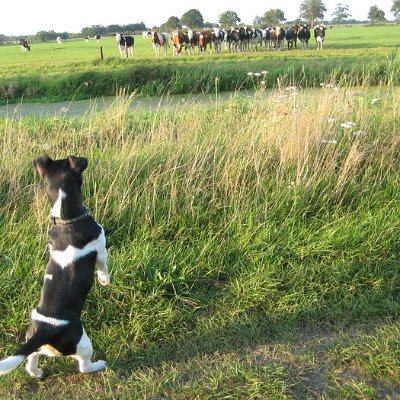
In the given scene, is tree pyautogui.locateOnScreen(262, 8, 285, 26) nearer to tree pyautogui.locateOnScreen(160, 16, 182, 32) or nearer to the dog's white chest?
tree pyautogui.locateOnScreen(160, 16, 182, 32)

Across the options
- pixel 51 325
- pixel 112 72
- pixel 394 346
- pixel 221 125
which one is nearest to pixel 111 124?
pixel 221 125

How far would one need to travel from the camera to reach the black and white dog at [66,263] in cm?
236

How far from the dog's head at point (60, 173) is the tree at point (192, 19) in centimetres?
7883

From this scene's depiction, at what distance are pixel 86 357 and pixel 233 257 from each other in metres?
1.37

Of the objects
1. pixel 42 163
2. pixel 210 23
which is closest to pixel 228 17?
pixel 210 23

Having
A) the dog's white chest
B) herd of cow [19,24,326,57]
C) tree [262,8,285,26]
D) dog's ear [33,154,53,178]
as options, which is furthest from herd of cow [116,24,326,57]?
tree [262,8,285,26]

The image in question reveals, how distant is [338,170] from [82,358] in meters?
2.95

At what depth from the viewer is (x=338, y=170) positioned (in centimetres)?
433

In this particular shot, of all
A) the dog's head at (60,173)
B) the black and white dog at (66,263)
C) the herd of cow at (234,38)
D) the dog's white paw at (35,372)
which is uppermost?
the herd of cow at (234,38)

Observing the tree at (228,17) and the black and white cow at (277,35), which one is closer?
the black and white cow at (277,35)

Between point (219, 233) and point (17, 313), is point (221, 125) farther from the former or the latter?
point (17, 313)

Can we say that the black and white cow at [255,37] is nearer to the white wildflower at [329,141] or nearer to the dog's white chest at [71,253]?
the white wildflower at [329,141]

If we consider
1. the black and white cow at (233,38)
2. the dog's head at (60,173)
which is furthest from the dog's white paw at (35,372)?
the black and white cow at (233,38)

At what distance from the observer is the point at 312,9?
91.5 meters
